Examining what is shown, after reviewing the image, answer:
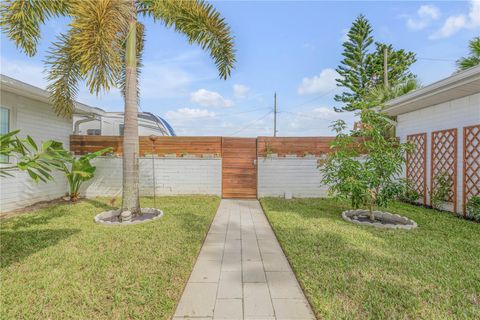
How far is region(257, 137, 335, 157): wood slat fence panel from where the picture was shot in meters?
7.95

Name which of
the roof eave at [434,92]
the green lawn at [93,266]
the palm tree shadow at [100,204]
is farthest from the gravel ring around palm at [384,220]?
the palm tree shadow at [100,204]

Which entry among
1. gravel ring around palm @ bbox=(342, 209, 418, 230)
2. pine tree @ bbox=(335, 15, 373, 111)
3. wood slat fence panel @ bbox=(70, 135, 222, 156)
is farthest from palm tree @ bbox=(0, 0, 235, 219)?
pine tree @ bbox=(335, 15, 373, 111)

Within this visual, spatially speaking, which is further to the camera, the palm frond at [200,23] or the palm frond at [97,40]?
the palm frond at [200,23]

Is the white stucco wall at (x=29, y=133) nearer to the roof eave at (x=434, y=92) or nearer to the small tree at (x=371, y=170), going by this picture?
the small tree at (x=371, y=170)

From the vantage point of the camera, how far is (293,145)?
7980 millimetres

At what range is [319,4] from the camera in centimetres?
633

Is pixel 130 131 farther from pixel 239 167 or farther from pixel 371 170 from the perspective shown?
pixel 371 170

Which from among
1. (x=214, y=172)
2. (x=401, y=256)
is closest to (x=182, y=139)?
(x=214, y=172)

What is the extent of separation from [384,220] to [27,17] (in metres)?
8.26

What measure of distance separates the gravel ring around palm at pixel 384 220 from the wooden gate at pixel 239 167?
3.27m

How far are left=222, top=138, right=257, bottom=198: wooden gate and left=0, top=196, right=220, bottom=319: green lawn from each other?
2887 mm

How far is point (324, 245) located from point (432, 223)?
2918 millimetres

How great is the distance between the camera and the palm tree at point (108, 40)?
164 inches

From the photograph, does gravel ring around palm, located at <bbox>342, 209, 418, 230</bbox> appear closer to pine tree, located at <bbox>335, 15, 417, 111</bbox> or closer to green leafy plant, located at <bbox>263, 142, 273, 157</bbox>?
green leafy plant, located at <bbox>263, 142, 273, 157</bbox>
